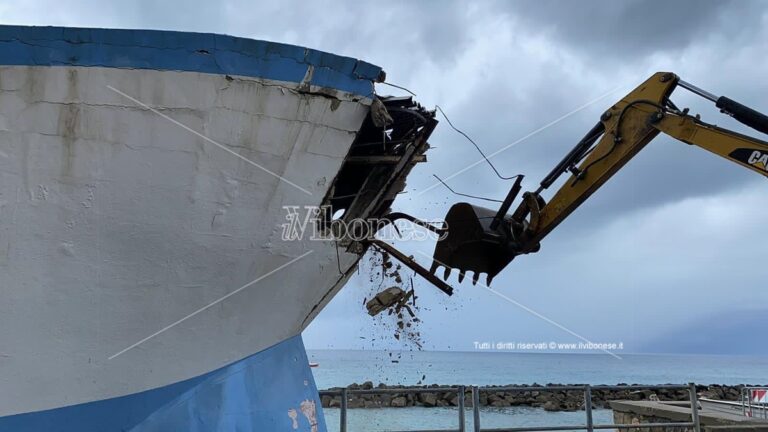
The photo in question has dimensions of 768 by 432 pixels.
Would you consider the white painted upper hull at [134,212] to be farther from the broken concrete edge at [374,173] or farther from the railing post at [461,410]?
the railing post at [461,410]

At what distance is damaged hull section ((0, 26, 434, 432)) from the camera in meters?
4.06

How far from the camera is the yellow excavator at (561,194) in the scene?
5.95m

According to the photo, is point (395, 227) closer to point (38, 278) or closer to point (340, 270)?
point (340, 270)

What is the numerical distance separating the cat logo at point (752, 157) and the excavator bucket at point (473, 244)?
2.25 m

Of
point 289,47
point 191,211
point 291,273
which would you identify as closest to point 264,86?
point 289,47

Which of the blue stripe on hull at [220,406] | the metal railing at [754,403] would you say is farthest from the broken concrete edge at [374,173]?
the metal railing at [754,403]

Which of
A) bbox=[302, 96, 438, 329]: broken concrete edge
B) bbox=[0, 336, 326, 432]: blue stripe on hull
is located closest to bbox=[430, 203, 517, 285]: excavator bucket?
bbox=[302, 96, 438, 329]: broken concrete edge

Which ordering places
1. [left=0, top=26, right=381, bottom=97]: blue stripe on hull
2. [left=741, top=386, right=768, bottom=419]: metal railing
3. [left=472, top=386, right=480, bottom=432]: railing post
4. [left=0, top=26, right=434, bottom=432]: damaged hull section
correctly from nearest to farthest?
1. [left=0, top=26, right=381, bottom=97]: blue stripe on hull
2. [left=0, top=26, right=434, bottom=432]: damaged hull section
3. [left=472, top=386, right=480, bottom=432]: railing post
4. [left=741, top=386, right=768, bottom=419]: metal railing

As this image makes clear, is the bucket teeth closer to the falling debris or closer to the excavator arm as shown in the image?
the excavator arm

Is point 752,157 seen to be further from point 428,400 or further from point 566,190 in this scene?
point 428,400

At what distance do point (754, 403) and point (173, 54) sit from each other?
1460 cm

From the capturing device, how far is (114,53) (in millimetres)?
Result: 4070

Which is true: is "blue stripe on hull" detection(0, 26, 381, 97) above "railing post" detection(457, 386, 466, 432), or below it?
above

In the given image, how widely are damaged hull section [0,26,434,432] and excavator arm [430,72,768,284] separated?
1.84 meters
